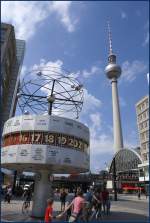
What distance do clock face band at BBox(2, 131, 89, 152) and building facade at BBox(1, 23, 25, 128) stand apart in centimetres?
4859

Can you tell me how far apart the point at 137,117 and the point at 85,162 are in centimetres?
Answer: 8287

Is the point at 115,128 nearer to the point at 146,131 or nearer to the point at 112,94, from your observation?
the point at 112,94

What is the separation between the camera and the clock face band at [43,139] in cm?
1781

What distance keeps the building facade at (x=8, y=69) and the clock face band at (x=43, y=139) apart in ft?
159

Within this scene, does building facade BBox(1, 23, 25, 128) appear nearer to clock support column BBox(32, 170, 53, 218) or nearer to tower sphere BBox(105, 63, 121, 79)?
clock support column BBox(32, 170, 53, 218)

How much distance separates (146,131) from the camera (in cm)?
9044

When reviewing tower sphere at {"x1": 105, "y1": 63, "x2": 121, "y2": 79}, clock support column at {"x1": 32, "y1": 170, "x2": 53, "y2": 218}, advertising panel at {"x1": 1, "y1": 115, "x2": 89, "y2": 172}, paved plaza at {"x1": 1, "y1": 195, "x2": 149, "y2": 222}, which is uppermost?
tower sphere at {"x1": 105, "y1": 63, "x2": 121, "y2": 79}

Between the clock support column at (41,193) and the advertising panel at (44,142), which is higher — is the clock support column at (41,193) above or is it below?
below

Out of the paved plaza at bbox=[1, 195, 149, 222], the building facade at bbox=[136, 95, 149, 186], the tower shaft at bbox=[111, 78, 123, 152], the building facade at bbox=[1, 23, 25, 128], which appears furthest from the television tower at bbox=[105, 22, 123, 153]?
the paved plaza at bbox=[1, 195, 149, 222]

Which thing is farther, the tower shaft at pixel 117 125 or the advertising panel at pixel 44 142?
the tower shaft at pixel 117 125

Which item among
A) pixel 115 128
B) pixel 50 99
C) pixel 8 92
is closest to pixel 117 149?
pixel 115 128

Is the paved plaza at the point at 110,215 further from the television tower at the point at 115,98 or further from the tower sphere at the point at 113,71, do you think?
the tower sphere at the point at 113,71

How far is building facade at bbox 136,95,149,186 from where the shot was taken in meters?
90.2

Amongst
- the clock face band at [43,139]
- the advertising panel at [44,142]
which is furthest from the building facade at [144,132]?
the clock face band at [43,139]
